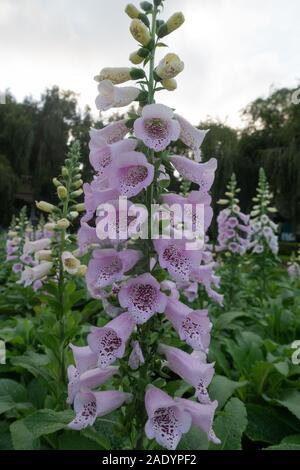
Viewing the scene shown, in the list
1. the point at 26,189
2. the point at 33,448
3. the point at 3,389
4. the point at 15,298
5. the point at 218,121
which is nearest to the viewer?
the point at 33,448

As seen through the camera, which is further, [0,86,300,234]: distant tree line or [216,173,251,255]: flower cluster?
[0,86,300,234]: distant tree line

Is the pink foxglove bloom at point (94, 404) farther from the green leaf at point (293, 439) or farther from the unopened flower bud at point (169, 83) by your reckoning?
the green leaf at point (293, 439)

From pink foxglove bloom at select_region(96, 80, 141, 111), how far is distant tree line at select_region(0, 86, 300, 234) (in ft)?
76.3

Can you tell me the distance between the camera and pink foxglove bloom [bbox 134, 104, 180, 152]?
1652 millimetres

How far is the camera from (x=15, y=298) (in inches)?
255

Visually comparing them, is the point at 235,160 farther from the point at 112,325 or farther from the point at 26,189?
the point at 112,325

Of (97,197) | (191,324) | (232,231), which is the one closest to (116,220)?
(97,197)

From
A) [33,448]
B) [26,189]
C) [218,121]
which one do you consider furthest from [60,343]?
[218,121]

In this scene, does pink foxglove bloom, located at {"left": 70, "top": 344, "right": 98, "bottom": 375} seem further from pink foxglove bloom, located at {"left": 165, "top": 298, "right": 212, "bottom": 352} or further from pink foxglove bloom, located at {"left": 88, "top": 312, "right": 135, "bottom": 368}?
pink foxglove bloom, located at {"left": 165, "top": 298, "right": 212, "bottom": 352}

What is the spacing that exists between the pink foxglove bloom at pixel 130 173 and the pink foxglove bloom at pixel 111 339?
1.50 ft

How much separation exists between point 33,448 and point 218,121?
3582 cm

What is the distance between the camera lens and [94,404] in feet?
5.69

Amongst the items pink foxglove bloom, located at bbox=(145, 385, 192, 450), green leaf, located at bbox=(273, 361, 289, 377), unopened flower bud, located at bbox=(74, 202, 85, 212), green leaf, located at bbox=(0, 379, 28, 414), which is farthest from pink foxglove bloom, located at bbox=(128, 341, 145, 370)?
green leaf, located at bbox=(273, 361, 289, 377)

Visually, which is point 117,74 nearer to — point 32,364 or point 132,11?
point 132,11
